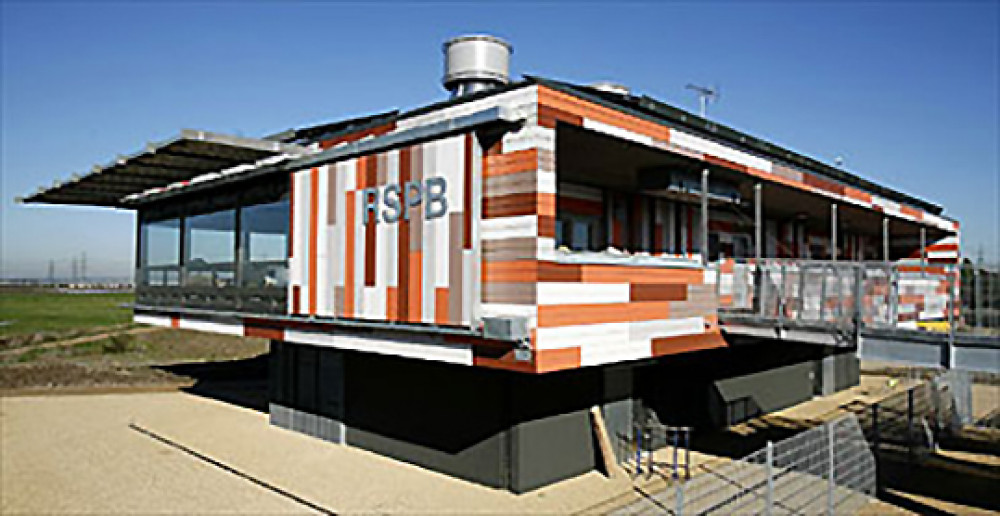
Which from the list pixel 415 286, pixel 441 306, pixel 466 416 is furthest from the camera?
pixel 466 416

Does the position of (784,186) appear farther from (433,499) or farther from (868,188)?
(433,499)

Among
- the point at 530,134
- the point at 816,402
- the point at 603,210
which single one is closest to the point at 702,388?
the point at 603,210

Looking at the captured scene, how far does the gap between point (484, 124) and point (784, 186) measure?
773cm

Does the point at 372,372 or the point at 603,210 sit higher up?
the point at 603,210

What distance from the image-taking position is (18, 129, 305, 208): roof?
12867 mm

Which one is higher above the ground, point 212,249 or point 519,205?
point 519,205

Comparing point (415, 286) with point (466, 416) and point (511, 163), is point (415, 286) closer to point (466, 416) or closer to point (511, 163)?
point (511, 163)

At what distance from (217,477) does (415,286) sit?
5.15 m

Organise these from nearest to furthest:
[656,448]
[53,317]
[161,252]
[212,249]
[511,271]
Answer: [511,271]
[656,448]
[212,249]
[161,252]
[53,317]

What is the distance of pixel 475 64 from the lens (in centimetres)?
1298

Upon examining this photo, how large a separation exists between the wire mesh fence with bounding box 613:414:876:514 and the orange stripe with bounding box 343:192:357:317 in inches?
214

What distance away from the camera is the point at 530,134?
9.51 m

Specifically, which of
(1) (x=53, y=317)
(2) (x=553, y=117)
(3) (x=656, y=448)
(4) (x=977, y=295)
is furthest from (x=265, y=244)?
(1) (x=53, y=317)

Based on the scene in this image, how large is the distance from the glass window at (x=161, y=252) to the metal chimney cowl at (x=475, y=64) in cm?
787
